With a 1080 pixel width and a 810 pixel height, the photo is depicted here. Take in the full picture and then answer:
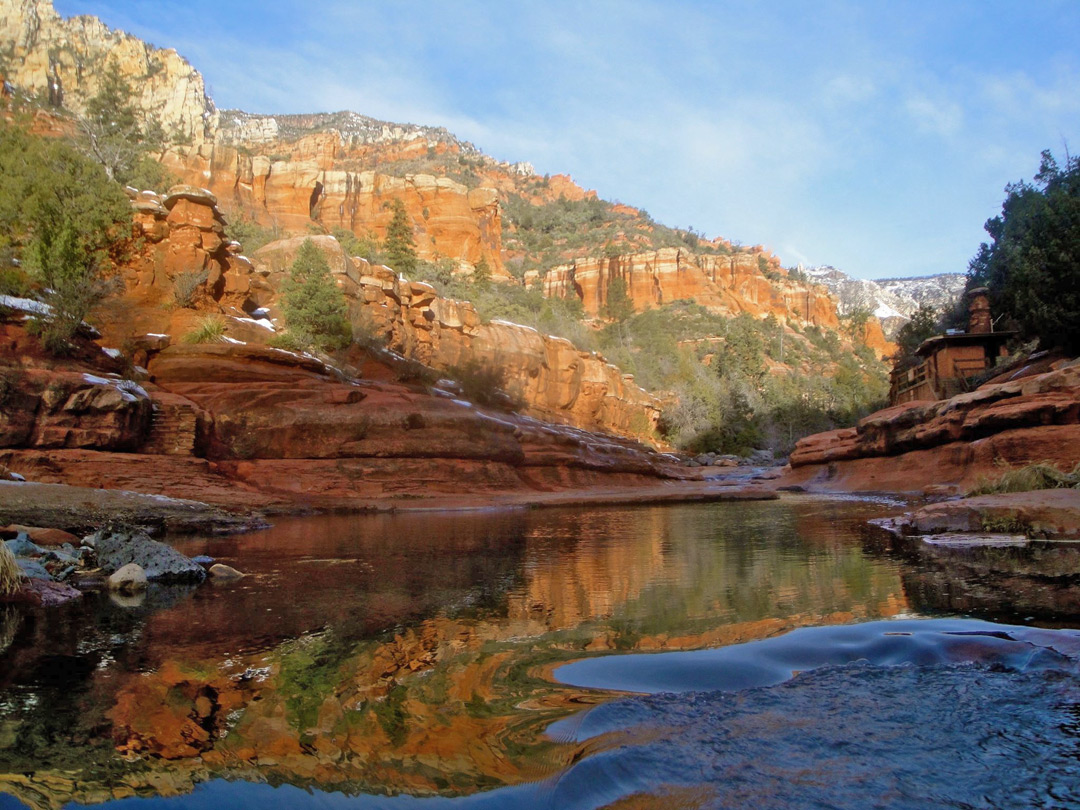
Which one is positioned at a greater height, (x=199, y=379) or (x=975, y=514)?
(x=199, y=379)

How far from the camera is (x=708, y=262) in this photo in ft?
338

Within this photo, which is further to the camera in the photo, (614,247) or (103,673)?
(614,247)

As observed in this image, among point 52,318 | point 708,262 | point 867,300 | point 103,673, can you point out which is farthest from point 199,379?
point 867,300

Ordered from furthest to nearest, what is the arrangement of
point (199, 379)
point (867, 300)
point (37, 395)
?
point (867, 300) < point (199, 379) < point (37, 395)

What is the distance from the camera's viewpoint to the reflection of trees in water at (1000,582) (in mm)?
4172

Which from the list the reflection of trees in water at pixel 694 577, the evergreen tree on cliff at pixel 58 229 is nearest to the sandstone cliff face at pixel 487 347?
the evergreen tree on cliff at pixel 58 229

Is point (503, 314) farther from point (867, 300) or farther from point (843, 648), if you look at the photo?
point (867, 300)

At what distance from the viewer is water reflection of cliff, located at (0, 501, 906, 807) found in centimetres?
221

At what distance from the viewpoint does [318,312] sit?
2819 centimetres

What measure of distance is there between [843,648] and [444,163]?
108 m

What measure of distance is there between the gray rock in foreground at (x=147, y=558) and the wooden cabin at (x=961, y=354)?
29.6 meters

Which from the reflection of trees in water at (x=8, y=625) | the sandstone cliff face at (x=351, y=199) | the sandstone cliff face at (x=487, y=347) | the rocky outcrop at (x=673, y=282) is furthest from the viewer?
the rocky outcrop at (x=673, y=282)

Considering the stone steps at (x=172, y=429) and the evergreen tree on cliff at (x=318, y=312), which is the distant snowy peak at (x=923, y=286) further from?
the stone steps at (x=172, y=429)

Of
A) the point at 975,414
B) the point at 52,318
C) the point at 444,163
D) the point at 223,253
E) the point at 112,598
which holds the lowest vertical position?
the point at 112,598
